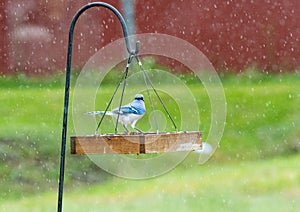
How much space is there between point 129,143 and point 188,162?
→ 3632 millimetres

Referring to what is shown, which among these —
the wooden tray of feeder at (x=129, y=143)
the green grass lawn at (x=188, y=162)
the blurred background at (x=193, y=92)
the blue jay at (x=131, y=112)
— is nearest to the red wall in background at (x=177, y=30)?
the blurred background at (x=193, y=92)

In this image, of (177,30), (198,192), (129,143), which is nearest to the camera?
(129,143)

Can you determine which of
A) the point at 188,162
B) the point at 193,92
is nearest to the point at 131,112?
the point at 188,162

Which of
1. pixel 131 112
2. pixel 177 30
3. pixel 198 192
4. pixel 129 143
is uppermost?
pixel 177 30

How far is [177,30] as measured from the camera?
233 inches

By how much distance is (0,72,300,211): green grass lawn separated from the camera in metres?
5.11

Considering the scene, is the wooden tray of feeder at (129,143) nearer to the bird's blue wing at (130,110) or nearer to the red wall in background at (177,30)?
the bird's blue wing at (130,110)

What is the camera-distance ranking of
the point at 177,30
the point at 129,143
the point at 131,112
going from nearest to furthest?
the point at 129,143
the point at 131,112
the point at 177,30

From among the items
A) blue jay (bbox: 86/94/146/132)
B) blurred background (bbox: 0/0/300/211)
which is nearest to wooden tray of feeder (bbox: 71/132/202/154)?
blue jay (bbox: 86/94/146/132)

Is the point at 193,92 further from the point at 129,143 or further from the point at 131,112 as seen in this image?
the point at 129,143

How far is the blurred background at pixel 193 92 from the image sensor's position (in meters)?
5.24

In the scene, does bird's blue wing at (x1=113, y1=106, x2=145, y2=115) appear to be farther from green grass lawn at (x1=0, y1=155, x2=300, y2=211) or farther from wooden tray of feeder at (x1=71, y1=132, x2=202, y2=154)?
green grass lawn at (x1=0, y1=155, x2=300, y2=211)

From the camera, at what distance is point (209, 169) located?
5.61 m

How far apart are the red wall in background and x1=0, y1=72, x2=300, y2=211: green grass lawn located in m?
0.14
